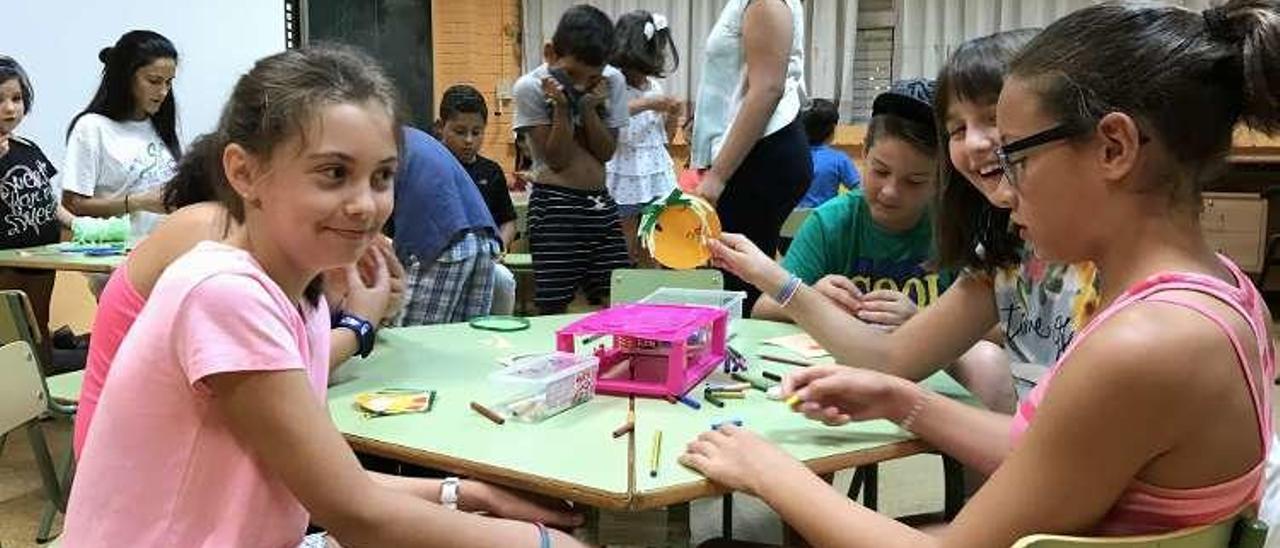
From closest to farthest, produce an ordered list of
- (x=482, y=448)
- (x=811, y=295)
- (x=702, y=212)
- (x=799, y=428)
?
(x=482, y=448), (x=799, y=428), (x=811, y=295), (x=702, y=212)

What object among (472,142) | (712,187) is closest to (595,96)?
(712,187)

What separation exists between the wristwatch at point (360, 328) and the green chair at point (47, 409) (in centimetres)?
85

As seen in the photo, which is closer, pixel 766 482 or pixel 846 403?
pixel 766 482

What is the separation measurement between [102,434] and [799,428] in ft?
3.09

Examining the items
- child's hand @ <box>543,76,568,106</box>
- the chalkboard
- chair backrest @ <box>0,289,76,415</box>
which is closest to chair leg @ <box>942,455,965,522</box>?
child's hand @ <box>543,76,568,106</box>

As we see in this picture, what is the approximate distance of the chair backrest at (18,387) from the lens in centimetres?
199

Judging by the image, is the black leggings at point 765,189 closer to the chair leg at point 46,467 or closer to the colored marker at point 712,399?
the colored marker at point 712,399

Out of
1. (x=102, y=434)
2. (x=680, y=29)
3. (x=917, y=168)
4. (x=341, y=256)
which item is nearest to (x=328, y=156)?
(x=341, y=256)

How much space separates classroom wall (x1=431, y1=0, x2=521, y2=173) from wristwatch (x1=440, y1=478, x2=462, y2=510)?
20.7 ft

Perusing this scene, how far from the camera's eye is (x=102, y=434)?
1185 mm

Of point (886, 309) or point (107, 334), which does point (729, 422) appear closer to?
point (886, 309)

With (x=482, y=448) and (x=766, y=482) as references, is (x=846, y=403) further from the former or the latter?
(x=482, y=448)

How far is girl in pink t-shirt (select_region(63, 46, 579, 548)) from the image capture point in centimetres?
114

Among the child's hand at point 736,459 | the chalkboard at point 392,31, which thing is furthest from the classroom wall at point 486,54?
the child's hand at point 736,459
